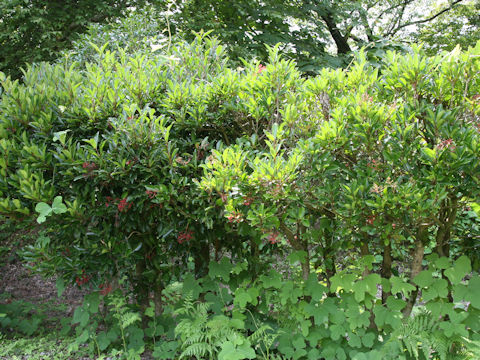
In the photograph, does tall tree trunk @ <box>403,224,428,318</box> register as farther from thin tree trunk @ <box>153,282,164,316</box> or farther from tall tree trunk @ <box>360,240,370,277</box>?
thin tree trunk @ <box>153,282,164,316</box>

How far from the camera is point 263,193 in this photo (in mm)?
2402

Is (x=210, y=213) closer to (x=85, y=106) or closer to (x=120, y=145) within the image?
(x=120, y=145)

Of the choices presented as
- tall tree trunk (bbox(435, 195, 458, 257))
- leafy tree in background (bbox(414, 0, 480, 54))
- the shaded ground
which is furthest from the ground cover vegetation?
leafy tree in background (bbox(414, 0, 480, 54))

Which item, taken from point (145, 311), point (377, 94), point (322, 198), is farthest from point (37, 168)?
point (377, 94)

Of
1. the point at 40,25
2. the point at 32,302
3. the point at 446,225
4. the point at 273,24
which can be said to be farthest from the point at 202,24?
the point at 446,225

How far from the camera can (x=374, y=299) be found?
2855 millimetres

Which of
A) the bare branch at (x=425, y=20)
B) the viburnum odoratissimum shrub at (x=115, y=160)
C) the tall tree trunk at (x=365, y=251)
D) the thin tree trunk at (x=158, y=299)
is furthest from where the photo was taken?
the bare branch at (x=425, y=20)

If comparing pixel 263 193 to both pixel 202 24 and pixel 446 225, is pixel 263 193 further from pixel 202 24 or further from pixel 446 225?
pixel 202 24

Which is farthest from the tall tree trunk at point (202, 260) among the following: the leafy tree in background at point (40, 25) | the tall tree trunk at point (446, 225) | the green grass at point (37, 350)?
the leafy tree in background at point (40, 25)

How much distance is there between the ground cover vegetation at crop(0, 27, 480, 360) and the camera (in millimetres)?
2395

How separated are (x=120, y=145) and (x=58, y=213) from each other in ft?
2.04

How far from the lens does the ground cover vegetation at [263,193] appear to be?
239 centimetres

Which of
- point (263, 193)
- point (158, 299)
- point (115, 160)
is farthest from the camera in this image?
point (158, 299)

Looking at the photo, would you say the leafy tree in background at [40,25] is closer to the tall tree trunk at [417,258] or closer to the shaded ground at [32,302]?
the shaded ground at [32,302]
